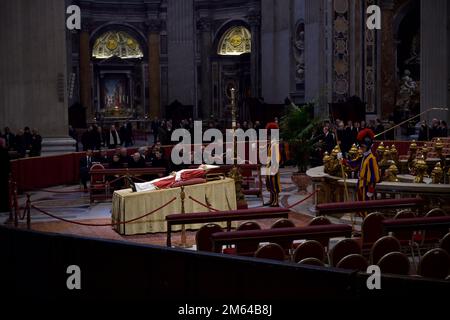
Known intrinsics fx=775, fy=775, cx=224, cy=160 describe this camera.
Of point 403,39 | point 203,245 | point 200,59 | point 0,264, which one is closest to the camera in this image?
point 0,264

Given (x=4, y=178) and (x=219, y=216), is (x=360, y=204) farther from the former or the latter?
(x=4, y=178)

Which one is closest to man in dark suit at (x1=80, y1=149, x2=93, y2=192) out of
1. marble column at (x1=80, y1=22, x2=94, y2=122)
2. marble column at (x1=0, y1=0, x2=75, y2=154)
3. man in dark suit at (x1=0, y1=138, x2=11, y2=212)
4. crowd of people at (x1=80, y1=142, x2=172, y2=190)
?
crowd of people at (x1=80, y1=142, x2=172, y2=190)

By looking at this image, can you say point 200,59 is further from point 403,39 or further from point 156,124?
point 403,39

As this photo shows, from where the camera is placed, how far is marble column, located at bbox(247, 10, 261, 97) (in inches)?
1511

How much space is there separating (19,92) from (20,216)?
582cm

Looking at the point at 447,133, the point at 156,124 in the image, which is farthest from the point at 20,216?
the point at 156,124

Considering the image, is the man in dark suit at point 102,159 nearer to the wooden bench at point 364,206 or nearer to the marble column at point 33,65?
the marble column at point 33,65

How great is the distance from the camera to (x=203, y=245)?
980 centimetres

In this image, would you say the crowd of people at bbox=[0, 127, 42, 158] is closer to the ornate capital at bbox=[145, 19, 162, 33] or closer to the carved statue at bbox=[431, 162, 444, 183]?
the carved statue at bbox=[431, 162, 444, 183]

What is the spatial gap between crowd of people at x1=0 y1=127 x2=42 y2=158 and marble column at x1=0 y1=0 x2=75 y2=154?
236 millimetres

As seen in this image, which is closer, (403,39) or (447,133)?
(447,133)

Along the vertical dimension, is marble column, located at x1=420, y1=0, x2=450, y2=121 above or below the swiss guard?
above

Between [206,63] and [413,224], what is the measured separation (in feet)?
106

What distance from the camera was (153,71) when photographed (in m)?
41.6
